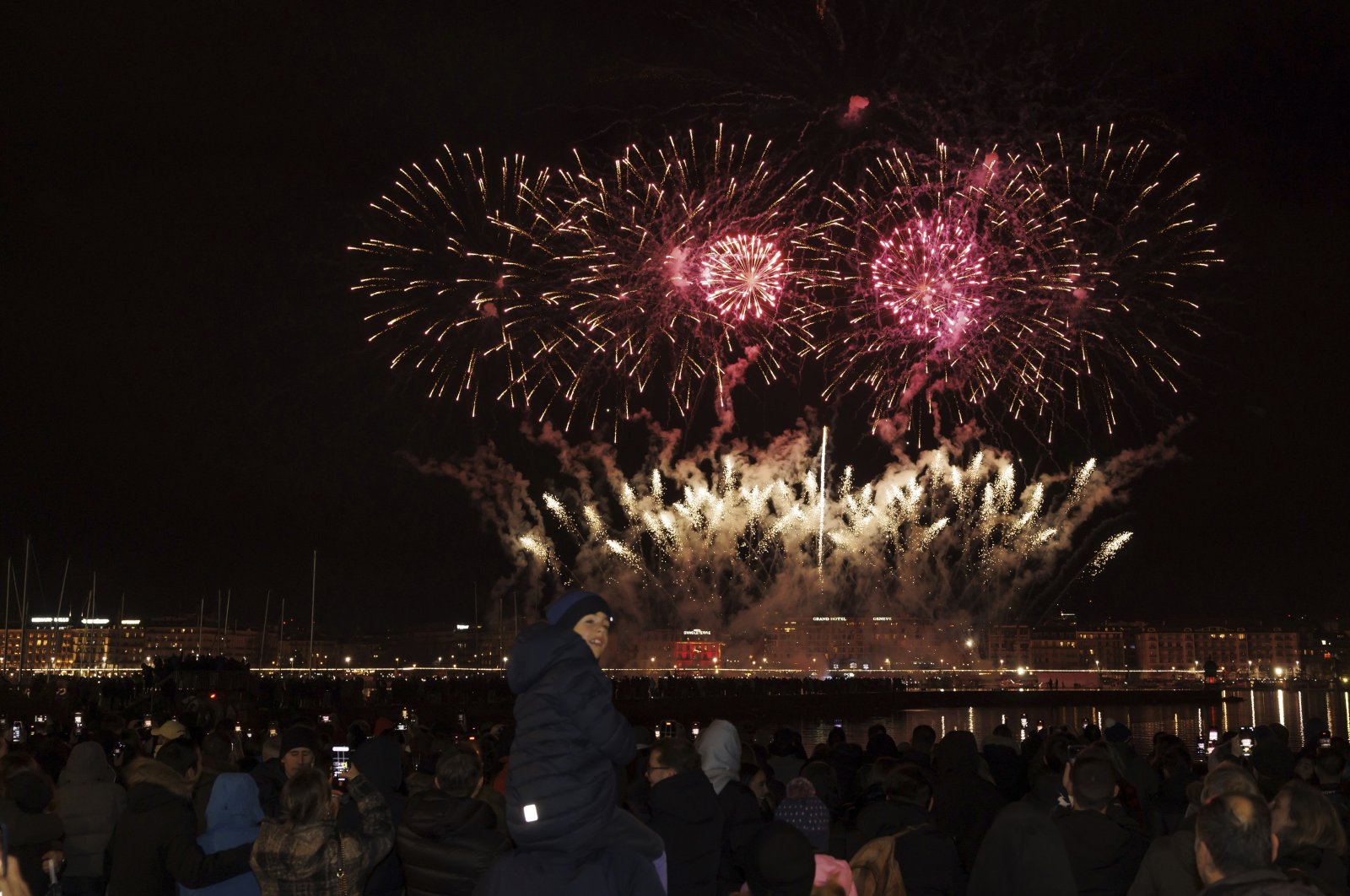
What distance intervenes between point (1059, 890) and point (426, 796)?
104 inches

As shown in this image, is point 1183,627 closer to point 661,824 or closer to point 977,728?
point 977,728

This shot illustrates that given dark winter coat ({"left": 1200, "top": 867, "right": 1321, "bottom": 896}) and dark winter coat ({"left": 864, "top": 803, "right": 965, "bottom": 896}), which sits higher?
dark winter coat ({"left": 1200, "top": 867, "right": 1321, "bottom": 896})

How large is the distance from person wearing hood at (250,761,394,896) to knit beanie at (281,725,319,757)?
10.1 feet

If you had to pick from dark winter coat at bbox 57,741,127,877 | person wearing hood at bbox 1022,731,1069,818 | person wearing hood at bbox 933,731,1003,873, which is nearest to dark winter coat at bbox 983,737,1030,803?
person wearing hood at bbox 1022,731,1069,818

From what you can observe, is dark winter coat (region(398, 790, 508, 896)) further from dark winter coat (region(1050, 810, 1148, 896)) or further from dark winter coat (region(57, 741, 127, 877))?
dark winter coat (region(57, 741, 127, 877))

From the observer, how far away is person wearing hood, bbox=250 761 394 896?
5.20 metres

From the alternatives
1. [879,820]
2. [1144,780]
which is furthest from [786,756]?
[879,820]

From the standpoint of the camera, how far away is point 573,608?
381 cm

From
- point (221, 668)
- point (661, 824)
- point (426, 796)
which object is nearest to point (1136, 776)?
point (661, 824)

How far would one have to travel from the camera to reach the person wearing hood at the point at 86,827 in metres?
7.32

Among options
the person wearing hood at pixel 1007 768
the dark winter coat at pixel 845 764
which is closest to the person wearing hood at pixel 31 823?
the dark winter coat at pixel 845 764

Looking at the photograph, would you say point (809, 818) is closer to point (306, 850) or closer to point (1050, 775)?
point (1050, 775)

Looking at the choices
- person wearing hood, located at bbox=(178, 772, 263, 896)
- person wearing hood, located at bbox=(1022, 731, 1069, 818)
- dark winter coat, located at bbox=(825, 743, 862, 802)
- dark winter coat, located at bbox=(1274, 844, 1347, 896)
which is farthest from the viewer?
dark winter coat, located at bbox=(825, 743, 862, 802)

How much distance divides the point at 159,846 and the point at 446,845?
2064mm
